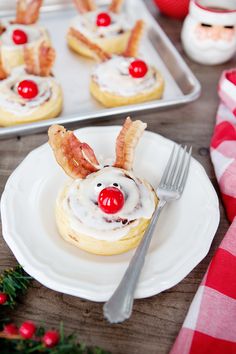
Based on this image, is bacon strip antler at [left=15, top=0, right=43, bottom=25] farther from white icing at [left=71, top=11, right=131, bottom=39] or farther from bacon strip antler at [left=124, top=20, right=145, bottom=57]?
bacon strip antler at [left=124, top=20, right=145, bottom=57]

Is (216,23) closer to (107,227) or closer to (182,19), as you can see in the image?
(182,19)

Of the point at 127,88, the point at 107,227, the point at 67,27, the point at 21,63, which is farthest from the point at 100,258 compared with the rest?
the point at 67,27

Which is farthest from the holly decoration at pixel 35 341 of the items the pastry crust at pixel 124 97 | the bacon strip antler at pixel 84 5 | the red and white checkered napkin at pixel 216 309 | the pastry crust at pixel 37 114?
the bacon strip antler at pixel 84 5

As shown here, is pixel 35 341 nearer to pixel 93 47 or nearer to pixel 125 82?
pixel 125 82

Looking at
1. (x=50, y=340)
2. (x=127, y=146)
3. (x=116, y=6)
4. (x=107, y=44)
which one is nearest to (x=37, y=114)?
(x=127, y=146)

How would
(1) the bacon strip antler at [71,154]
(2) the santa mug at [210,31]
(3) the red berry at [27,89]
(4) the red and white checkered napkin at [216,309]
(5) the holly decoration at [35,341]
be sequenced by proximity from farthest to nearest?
(2) the santa mug at [210,31] → (3) the red berry at [27,89] → (1) the bacon strip antler at [71,154] → (4) the red and white checkered napkin at [216,309] → (5) the holly decoration at [35,341]

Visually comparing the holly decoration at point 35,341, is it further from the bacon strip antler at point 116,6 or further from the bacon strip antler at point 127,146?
the bacon strip antler at point 116,6
